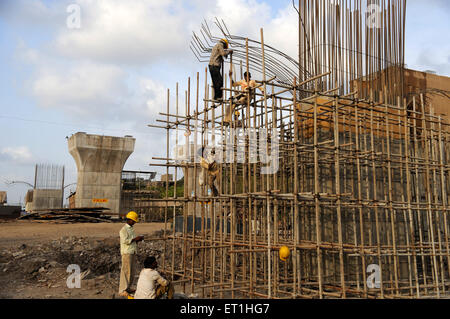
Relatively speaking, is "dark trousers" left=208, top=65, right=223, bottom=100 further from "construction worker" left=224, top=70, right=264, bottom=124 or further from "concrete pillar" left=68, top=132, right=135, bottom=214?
"concrete pillar" left=68, top=132, right=135, bottom=214

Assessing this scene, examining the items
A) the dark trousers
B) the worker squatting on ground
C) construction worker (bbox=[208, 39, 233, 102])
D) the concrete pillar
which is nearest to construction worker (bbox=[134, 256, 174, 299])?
the worker squatting on ground

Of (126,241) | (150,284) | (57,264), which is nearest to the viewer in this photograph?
(150,284)

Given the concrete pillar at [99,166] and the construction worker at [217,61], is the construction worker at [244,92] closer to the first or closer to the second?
the construction worker at [217,61]

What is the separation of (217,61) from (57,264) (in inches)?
311

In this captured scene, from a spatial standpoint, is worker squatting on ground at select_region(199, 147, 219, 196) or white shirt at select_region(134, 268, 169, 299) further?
worker squatting on ground at select_region(199, 147, 219, 196)

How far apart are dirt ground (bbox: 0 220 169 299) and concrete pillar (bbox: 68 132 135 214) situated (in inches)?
367

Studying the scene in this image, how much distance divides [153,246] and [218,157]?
23.2 ft

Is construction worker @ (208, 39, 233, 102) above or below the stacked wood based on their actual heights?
above

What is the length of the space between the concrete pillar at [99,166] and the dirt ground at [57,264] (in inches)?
367

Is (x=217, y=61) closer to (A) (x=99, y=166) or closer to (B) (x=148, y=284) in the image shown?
(B) (x=148, y=284)

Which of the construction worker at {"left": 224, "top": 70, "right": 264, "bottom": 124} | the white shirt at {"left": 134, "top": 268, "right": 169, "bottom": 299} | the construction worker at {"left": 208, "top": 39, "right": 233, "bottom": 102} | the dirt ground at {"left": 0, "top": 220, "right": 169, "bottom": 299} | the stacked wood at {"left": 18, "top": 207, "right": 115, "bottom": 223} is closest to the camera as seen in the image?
the white shirt at {"left": 134, "top": 268, "right": 169, "bottom": 299}

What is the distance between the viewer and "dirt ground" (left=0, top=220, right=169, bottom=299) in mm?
10062

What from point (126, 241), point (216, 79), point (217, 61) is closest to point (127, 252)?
point (126, 241)

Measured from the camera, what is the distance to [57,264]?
1209cm
